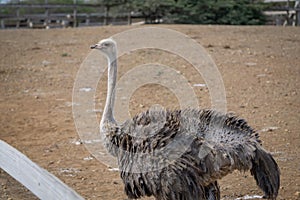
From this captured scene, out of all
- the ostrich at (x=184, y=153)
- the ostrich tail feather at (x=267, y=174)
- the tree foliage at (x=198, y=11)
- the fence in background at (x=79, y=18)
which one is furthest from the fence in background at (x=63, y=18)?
the ostrich tail feather at (x=267, y=174)

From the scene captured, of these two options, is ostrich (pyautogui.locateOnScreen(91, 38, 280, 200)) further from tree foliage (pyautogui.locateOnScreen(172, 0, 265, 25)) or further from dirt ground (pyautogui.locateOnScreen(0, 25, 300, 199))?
tree foliage (pyautogui.locateOnScreen(172, 0, 265, 25))

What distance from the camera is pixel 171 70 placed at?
10500 mm

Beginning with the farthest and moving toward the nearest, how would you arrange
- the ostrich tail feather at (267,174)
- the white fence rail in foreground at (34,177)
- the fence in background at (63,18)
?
1. the fence in background at (63,18)
2. the ostrich tail feather at (267,174)
3. the white fence rail in foreground at (34,177)

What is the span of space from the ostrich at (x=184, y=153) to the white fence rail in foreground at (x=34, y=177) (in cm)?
68

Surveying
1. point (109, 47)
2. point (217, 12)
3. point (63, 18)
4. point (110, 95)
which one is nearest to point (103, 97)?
point (109, 47)

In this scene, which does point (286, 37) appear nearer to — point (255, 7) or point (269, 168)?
point (255, 7)

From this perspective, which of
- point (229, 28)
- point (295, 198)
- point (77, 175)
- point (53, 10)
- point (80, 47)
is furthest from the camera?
point (53, 10)

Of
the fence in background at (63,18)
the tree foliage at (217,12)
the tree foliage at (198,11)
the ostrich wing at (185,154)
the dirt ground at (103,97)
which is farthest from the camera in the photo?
the fence in background at (63,18)

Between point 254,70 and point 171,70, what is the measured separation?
4.96ft

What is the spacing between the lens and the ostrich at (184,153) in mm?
3961

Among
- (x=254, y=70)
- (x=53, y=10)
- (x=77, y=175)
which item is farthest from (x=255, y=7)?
(x=77, y=175)

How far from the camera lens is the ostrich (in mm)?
3961

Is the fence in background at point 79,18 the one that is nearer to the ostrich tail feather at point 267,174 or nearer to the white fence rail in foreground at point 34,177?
the white fence rail in foreground at point 34,177

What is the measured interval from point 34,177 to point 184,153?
1.02 meters
